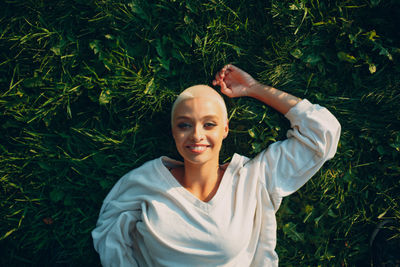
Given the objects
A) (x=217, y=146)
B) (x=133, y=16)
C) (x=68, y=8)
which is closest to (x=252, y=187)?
(x=217, y=146)

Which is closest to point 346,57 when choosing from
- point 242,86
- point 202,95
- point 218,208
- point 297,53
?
point 297,53

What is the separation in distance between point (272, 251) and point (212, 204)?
759mm

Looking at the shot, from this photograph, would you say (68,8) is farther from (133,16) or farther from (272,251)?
(272,251)

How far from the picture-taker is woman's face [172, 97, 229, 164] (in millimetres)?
2559

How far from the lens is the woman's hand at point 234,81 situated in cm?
305

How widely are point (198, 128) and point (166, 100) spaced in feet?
2.37

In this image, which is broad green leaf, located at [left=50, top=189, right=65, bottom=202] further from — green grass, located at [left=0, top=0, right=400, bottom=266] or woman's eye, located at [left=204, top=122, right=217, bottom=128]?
woman's eye, located at [left=204, top=122, right=217, bottom=128]

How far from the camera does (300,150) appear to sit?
9.20 feet

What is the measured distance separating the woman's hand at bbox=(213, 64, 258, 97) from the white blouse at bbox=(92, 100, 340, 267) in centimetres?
51

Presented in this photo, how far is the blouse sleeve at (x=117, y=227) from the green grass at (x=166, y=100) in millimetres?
269

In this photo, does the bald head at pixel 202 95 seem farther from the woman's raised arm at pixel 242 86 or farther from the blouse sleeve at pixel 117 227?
the blouse sleeve at pixel 117 227

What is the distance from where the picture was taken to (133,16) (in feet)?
10.1

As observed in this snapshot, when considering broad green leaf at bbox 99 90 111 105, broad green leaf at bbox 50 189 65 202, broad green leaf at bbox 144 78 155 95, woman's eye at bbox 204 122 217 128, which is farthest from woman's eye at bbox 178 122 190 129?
broad green leaf at bbox 50 189 65 202

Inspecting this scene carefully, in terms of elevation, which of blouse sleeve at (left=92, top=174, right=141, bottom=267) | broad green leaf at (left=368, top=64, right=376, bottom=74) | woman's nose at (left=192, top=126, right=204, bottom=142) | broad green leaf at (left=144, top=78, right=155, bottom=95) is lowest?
blouse sleeve at (left=92, top=174, right=141, bottom=267)
